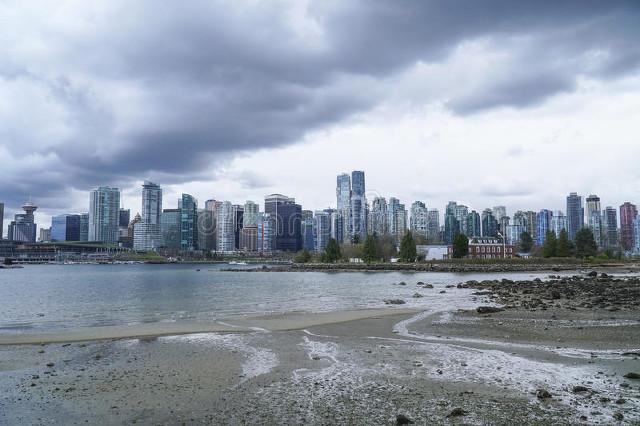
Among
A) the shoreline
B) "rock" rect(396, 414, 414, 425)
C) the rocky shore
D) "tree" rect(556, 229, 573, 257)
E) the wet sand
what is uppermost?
"tree" rect(556, 229, 573, 257)

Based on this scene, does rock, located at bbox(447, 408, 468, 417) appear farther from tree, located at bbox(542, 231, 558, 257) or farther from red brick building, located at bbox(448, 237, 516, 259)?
tree, located at bbox(542, 231, 558, 257)

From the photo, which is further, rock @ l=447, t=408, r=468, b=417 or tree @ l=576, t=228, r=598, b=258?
tree @ l=576, t=228, r=598, b=258

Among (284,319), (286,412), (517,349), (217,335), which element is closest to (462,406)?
(286,412)

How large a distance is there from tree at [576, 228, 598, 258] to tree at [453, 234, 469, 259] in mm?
39289

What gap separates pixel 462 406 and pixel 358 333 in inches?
593

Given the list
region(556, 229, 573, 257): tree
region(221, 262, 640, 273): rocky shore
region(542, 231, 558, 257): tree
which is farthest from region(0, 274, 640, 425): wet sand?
region(542, 231, 558, 257): tree

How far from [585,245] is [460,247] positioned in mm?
44172

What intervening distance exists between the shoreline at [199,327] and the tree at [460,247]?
138702mm

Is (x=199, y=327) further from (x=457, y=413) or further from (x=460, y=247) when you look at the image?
(x=460, y=247)

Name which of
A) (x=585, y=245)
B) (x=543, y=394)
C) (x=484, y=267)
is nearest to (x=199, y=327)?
(x=543, y=394)

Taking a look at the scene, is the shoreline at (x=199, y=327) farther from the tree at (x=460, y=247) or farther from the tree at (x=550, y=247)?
the tree at (x=550, y=247)

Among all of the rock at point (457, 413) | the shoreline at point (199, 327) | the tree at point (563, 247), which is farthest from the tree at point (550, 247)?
the rock at point (457, 413)

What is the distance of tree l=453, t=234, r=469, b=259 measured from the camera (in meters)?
170

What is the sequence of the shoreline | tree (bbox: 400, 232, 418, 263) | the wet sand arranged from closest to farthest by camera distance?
the wet sand, the shoreline, tree (bbox: 400, 232, 418, 263)
